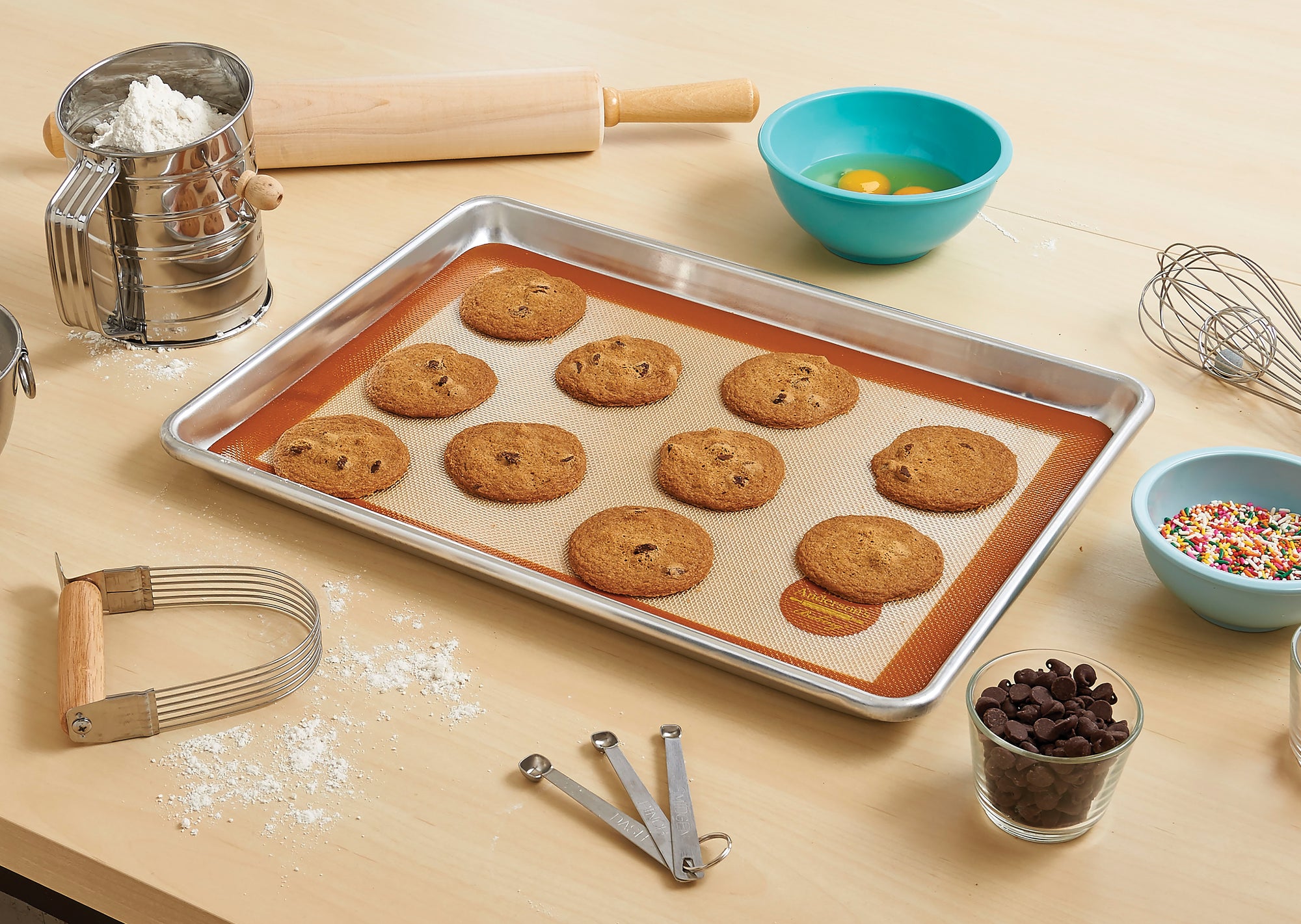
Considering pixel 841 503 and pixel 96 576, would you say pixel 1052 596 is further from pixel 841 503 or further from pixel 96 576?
pixel 96 576

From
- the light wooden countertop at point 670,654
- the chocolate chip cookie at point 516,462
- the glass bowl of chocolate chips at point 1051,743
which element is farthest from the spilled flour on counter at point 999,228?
the glass bowl of chocolate chips at point 1051,743

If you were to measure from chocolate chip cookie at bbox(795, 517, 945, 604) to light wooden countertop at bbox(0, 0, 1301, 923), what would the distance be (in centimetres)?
8

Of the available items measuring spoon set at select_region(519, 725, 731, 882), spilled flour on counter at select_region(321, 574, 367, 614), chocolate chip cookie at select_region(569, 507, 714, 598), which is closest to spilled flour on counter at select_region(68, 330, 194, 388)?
spilled flour on counter at select_region(321, 574, 367, 614)

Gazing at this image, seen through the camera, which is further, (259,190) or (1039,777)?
(259,190)

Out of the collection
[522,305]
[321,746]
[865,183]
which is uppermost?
[865,183]

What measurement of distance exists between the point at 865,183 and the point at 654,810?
2.76 ft

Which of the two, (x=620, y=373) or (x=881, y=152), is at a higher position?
(x=881, y=152)

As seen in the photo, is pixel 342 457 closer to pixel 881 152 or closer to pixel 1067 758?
pixel 1067 758

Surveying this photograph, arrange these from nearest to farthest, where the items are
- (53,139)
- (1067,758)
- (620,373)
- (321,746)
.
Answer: (1067,758) → (321,746) → (620,373) → (53,139)

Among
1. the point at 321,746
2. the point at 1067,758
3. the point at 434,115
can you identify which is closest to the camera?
the point at 1067,758

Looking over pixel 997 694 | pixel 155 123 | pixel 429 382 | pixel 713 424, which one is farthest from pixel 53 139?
pixel 997 694

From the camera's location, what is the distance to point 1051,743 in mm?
760

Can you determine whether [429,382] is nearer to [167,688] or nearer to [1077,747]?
[167,688]

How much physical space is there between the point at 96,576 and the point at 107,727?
14cm
